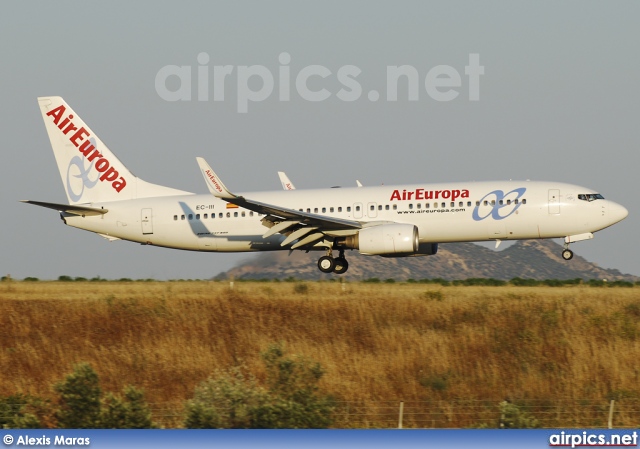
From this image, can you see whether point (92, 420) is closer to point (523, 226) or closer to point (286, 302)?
point (286, 302)

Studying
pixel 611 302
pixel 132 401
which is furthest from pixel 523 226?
pixel 132 401

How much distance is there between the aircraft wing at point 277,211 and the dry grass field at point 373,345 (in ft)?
15.9

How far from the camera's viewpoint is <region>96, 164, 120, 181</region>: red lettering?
153 ft

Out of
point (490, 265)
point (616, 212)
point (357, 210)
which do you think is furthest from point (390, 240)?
point (490, 265)

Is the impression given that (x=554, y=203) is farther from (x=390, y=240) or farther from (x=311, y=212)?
(x=311, y=212)

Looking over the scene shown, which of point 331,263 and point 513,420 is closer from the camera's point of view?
point 513,420

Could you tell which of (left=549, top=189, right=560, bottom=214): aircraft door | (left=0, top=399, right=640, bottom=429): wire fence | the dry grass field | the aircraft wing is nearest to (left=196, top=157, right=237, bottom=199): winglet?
the aircraft wing

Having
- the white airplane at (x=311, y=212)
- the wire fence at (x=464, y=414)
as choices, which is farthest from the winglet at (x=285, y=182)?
the wire fence at (x=464, y=414)

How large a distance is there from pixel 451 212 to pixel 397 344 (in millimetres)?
11209

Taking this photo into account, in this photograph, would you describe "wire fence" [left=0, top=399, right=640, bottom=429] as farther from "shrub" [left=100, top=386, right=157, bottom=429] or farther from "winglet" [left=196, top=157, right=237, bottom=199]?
"winglet" [left=196, top=157, right=237, bottom=199]

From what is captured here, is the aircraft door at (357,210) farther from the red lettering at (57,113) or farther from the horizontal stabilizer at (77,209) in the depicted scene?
the red lettering at (57,113)

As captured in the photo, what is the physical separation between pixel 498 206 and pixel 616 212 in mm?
4999

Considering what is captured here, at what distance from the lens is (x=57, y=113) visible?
47844mm

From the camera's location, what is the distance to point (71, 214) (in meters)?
45.3
